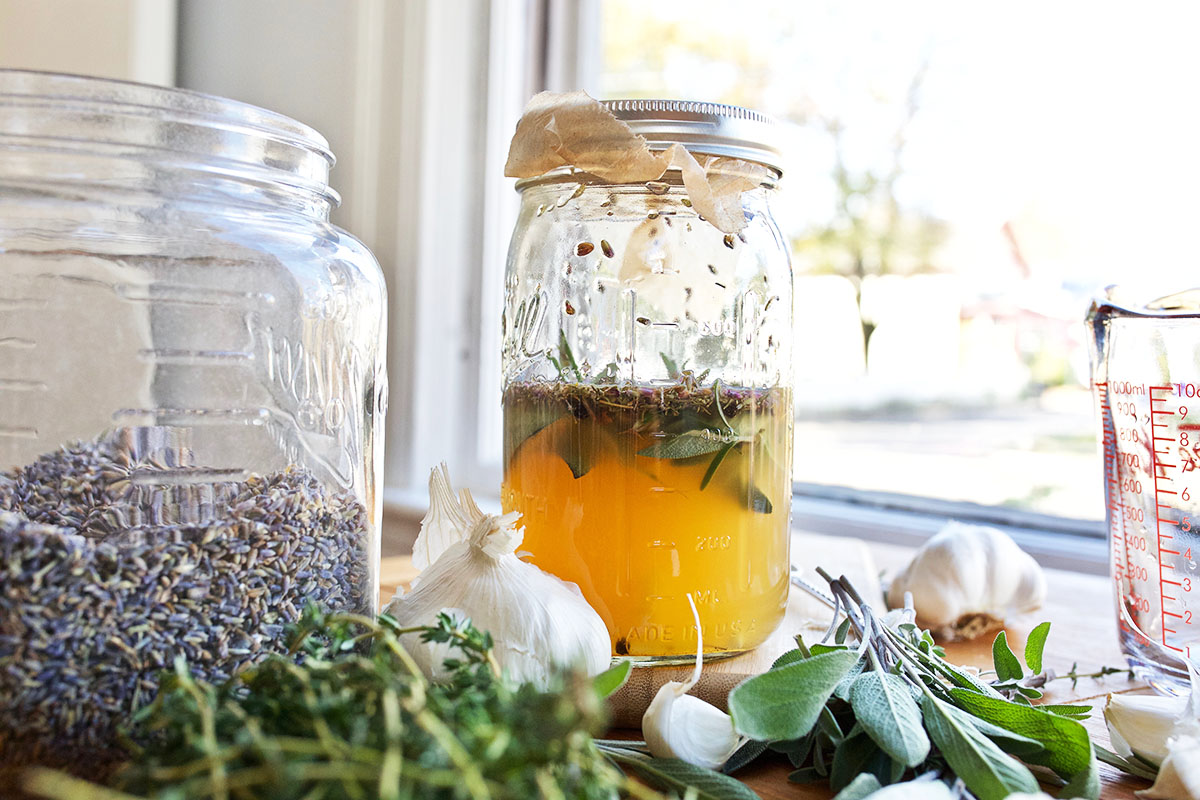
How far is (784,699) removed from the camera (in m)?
0.42

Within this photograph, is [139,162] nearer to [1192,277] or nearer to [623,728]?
[623,728]

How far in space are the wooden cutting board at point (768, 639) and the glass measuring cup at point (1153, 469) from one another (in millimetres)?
201

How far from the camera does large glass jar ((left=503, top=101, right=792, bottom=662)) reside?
576mm

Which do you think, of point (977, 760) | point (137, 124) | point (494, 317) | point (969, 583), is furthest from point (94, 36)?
point (977, 760)

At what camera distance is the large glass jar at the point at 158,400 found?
0.40 meters

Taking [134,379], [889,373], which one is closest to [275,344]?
[134,379]

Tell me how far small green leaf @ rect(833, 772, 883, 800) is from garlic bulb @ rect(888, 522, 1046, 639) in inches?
14.4

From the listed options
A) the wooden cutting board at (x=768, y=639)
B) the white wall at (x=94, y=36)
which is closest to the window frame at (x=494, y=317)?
the wooden cutting board at (x=768, y=639)

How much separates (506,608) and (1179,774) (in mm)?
320

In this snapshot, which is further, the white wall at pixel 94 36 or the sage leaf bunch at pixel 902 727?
the white wall at pixel 94 36

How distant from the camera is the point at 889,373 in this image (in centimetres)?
121

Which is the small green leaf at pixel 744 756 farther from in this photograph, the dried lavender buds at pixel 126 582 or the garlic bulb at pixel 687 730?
the dried lavender buds at pixel 126 582

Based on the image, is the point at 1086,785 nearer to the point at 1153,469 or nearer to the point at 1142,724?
the point at 1142,724

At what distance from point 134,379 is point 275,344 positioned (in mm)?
70
